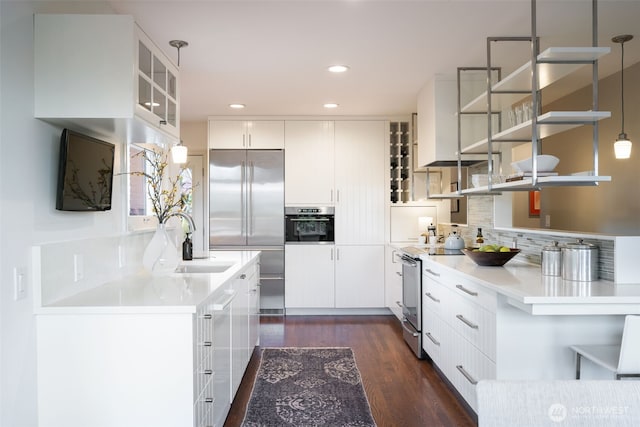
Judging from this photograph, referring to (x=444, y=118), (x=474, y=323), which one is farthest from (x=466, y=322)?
(x=444, y=118)

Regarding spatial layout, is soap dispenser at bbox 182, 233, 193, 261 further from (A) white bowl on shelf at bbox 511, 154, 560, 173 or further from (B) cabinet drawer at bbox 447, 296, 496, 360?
(A) white bowl on shelf at bbox 511, 154, 560, 173

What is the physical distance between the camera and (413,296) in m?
4.10

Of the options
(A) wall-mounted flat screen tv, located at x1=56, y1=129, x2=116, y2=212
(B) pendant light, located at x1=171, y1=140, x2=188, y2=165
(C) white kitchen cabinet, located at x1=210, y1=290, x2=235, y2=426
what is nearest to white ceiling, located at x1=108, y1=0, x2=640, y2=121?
(B) pendant light, located at x1=171, y1=140, x2=188, y2=165

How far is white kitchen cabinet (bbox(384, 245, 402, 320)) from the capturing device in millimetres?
4875

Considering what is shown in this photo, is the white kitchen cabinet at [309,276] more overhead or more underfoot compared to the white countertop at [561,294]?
more underfoot

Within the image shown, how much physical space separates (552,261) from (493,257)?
0.47m

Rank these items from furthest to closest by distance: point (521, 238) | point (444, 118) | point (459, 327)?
point (444, 118), point (521, 238), point (459, 327)

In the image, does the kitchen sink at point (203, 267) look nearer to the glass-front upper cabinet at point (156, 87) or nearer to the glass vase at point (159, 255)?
the glass vase at point (159, 255)

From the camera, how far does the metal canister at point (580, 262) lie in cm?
254

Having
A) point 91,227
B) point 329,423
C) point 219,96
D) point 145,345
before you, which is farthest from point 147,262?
point 219,96

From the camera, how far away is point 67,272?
86.0 inches

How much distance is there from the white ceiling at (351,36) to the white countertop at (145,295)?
5.06ft

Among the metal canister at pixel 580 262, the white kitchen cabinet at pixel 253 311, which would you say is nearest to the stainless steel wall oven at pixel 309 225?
the white kitchen cabinet at pixel 253 311

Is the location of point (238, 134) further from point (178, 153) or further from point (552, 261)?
point (552, 261)
